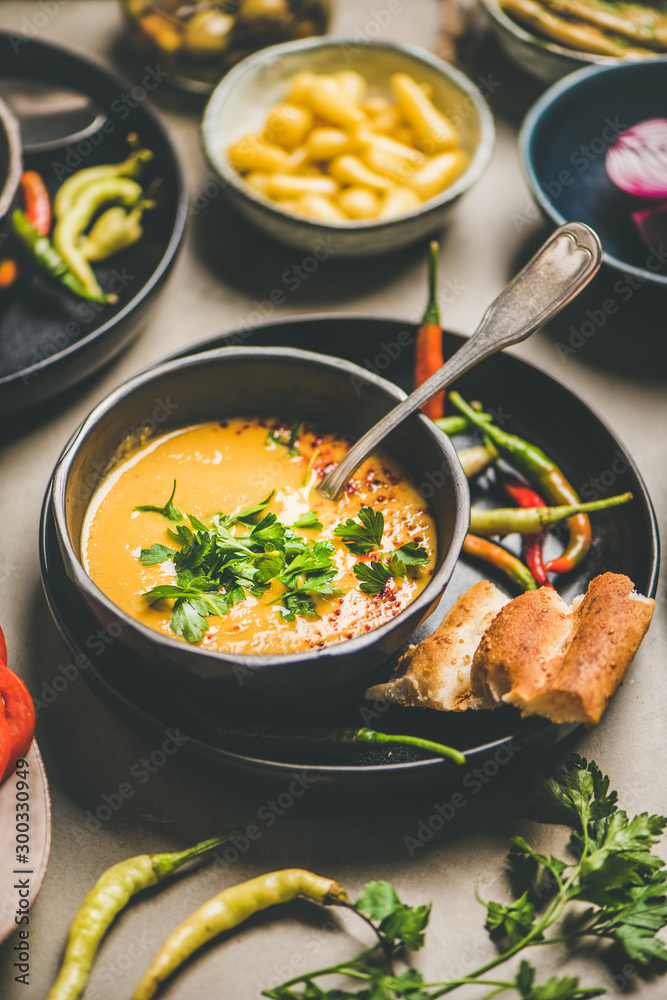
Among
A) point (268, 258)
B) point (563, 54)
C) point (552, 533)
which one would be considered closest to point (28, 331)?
point (268, 258)

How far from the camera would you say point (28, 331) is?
2420 millimetres

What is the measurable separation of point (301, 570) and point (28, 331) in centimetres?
122

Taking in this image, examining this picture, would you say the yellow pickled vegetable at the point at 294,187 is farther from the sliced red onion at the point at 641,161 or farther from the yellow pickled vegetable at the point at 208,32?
the sliced red onion at the point at 641,161

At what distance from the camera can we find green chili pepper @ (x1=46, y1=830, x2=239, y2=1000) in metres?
1.48

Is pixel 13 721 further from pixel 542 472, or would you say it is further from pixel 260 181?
pixel 260 181

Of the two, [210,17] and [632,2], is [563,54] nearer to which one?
[632,2]

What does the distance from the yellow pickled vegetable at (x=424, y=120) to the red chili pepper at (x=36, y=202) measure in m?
1.27

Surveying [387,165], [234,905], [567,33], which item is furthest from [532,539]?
[567,33]

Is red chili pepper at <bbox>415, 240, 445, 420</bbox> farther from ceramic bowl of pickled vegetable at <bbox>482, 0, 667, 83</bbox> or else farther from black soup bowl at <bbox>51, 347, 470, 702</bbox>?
ceramic bowl of pickled vegetable at <bbox>482, 0, 667, 83</bbox>

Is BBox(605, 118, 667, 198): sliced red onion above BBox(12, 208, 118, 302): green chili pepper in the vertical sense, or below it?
above

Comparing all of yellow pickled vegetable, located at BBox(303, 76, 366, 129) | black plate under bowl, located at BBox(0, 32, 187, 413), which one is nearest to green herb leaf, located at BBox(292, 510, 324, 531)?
black plate under bowl, located at BBox(0, 32, 187, 413)

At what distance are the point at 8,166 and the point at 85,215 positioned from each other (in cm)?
40

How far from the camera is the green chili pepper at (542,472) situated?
200 cm

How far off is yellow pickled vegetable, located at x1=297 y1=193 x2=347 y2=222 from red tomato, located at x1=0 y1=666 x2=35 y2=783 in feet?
5.42
